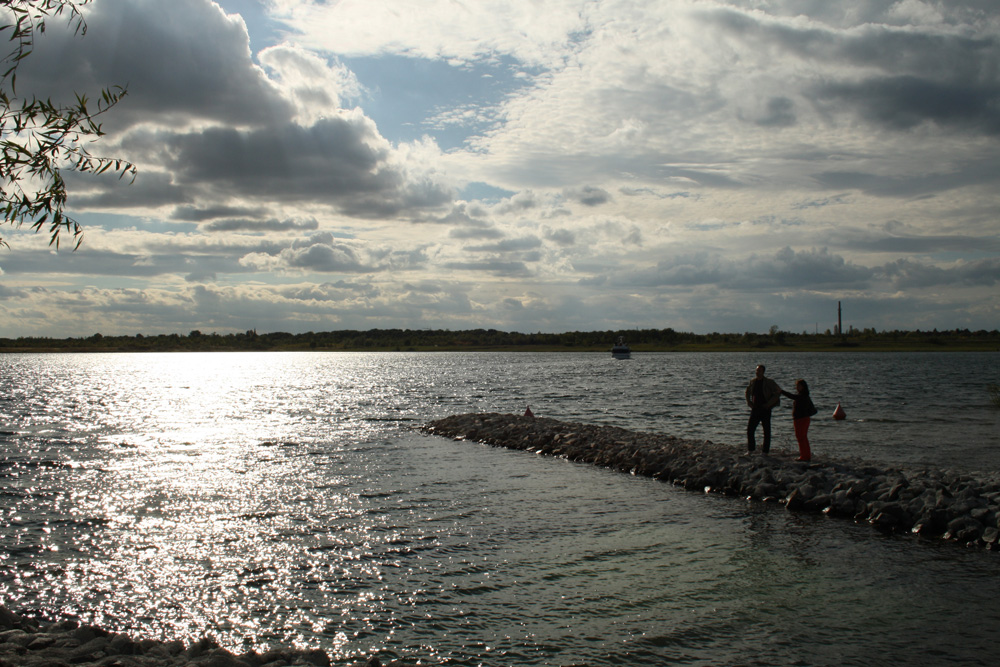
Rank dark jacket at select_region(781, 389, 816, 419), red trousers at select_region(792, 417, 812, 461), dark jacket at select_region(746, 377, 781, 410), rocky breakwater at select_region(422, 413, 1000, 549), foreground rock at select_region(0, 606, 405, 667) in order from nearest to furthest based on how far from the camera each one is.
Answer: foreground rock at select_region(0, 606, 405, 667), rocky breakwater at select_region(422, 413, 1000, 549), dark jacket at select_region(781, 389, 816, 419), red trousers at select_region(792, 417, 812, 461), dark jacket at select_region(746, 377, 781, 410)

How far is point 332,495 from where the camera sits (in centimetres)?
2116

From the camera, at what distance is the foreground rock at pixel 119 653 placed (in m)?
8.50

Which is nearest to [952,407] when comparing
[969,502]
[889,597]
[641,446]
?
[641,446]

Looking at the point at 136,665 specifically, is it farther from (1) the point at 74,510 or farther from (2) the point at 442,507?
(1) the point at 74,510

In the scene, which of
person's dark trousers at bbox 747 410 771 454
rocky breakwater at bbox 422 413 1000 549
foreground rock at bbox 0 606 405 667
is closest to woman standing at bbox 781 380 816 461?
rocky breakwater at bbox 422 413 1000 549

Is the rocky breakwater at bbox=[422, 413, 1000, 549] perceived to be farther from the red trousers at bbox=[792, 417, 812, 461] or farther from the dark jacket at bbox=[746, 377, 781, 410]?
the dark jacket at bbox=[746, 377, 781, 410]

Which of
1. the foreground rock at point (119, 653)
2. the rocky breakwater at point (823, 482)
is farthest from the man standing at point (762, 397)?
the foreground rock at point (119, 653)

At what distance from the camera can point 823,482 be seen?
19.0 meters

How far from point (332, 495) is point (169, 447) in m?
17.1

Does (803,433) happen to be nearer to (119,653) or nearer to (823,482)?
(823,482)

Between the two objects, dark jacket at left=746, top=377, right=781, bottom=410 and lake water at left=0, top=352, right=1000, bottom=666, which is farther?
dark jacket at left=746, top=377, right=781, bottom=410

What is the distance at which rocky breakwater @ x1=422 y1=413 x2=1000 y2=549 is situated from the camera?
1583 cm

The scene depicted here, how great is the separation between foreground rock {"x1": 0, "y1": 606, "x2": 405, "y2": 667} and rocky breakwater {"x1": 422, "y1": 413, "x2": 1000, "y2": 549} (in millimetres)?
13262

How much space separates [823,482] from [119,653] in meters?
17.6
